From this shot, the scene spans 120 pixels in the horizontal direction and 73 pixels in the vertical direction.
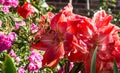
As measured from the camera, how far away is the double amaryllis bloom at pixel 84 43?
1.44 m

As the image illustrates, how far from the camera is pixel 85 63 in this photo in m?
1.44

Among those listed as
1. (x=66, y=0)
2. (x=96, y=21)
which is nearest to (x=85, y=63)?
(x=96, y=21)

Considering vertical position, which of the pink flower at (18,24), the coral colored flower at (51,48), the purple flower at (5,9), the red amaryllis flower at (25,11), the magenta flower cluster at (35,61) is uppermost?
the coral colored flower at (51,48)

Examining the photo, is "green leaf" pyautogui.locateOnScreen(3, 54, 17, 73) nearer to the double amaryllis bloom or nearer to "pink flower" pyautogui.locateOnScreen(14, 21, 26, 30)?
the double amaryllis bloom

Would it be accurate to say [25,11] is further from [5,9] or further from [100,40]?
[100,40]

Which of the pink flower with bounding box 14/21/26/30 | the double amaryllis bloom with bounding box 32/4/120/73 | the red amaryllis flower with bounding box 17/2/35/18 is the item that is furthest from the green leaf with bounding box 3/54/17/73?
the red amaryllis flower with bounding box 17/2/35/18

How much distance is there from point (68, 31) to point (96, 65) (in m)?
0.14

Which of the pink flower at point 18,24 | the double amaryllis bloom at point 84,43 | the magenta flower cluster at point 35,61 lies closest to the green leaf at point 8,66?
the double amaryllis bloom at point 84,43

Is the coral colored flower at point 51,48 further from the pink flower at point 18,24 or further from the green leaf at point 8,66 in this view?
the pink flower at point 18,24

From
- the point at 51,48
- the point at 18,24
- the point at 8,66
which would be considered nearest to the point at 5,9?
the point at 18,24

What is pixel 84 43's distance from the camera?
1451 mm

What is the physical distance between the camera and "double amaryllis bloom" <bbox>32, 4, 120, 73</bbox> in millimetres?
1443

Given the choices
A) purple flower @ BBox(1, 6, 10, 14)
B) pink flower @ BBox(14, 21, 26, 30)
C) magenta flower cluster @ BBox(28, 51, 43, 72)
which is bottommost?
magenta flower cluster @ BBox(28, 51, 43, 72)

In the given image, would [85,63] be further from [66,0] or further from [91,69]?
[66,0]
